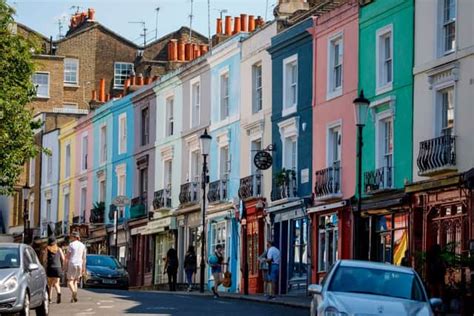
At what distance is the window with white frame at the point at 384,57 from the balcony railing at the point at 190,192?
665 inches

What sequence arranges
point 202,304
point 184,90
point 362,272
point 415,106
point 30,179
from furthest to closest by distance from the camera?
point 30,179, point 184,90, point 415,106, point 202,304, point 362,272

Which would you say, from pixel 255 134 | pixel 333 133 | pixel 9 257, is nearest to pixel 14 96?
pixel 333 133

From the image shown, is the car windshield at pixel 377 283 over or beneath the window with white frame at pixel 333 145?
beneath

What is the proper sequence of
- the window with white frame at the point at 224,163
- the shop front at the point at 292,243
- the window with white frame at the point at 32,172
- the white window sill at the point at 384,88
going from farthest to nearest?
1. the window with white frame at the point at 32,172
2. the window with white frame at the point at 224,163
3. the shop front at the point at 292,243
4. the white window sill at the point at 384,88

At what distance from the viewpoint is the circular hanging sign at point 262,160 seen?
48.4 m

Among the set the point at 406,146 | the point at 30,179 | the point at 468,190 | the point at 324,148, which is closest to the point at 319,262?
the point at 324,148

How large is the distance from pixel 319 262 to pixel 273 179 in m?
4.14

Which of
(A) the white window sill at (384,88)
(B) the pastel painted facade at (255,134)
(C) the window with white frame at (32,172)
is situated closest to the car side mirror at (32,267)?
(A) the white window sill at (384,88)

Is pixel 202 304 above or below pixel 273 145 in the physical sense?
below

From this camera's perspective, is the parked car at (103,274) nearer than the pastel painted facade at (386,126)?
No

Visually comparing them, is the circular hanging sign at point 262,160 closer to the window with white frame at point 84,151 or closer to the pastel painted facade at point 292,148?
the pastel painted facade at point 292,148

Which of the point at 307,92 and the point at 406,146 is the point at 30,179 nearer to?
the point at 307,92

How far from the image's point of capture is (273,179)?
48.4 meters

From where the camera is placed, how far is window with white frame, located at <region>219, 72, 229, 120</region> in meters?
54.8
